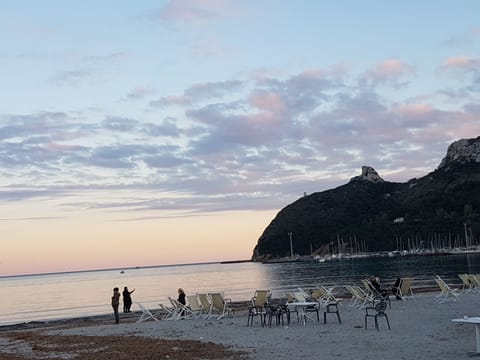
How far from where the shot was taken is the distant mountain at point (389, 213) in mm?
155875

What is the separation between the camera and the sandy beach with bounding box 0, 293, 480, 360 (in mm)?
11836

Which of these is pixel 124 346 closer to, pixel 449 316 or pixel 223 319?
pixel 223 319

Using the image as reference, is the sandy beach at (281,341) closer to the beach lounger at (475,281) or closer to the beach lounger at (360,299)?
the beach lounger at (360,299)

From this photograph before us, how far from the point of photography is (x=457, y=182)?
156m

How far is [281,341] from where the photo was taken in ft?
46.0

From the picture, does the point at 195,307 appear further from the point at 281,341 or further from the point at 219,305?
the point at 281,341

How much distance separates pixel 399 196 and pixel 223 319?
164 metres

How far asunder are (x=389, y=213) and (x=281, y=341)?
540 ft

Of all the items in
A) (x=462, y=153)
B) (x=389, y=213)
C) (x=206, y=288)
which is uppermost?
(x=462, y=153)

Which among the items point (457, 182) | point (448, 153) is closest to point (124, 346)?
point (457, 182)

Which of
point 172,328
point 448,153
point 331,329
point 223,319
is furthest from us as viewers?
Answer: point 448,153

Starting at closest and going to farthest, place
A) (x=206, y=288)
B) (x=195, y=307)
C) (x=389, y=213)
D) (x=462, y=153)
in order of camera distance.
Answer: (x=195, y=307)
(x=206, y=288)
(x=462, y=153)
(x=389, y=213)

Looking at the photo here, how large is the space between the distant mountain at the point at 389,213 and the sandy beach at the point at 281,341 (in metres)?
140

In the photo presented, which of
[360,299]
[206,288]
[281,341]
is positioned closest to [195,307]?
[360,299]
